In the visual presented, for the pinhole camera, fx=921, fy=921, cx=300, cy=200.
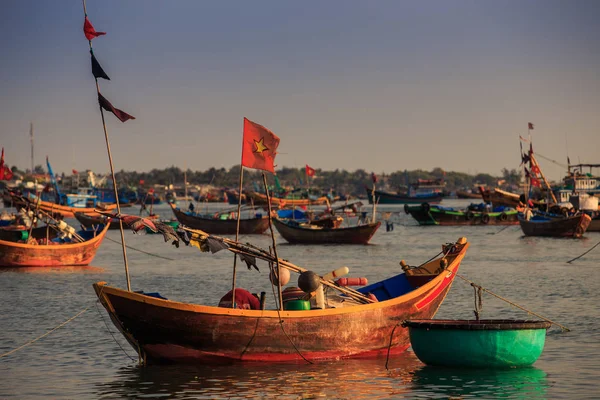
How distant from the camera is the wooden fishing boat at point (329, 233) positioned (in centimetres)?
5428

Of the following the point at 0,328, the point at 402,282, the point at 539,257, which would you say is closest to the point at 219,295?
the point at 0,328

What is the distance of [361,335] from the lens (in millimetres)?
16734

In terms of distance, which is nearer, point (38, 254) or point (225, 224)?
point (38, 254)

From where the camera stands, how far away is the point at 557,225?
61125 mm

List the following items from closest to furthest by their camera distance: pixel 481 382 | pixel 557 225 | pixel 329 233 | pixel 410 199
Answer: pixel 481 382 < pixel 329 233 < pixel 557 225 < pixel 410 199

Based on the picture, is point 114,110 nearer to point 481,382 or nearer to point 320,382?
point 320,382

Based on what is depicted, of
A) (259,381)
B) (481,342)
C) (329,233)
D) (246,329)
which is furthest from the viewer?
(329,233)

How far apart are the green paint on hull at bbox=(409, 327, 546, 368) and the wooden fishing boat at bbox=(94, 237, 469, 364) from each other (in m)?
1.40

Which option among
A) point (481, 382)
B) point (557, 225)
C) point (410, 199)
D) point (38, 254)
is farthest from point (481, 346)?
point (410, 199)

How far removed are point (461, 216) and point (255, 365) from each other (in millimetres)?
69920

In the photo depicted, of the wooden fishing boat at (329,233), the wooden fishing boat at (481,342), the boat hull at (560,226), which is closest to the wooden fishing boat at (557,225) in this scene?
the boat hull at (560,226)

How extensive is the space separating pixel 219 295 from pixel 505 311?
9.63 meters

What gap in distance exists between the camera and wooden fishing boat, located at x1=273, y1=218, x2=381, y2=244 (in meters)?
54.3

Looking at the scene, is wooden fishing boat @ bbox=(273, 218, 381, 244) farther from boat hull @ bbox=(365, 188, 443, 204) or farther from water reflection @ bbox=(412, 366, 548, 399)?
boat hull @ bbox=(365, 188, 443, 204)
